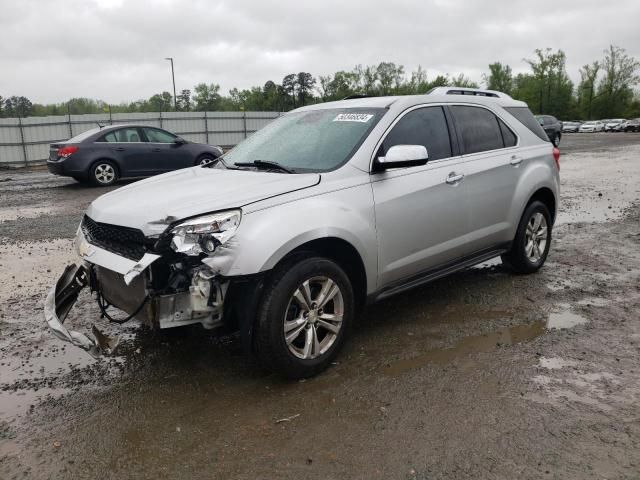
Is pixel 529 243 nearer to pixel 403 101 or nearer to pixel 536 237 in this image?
pixel 536 237

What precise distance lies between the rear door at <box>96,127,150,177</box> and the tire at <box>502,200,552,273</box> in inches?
418

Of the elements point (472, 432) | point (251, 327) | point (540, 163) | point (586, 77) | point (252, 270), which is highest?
point (586, 77)

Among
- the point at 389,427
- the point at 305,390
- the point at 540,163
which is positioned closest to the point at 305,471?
the point at 389,427

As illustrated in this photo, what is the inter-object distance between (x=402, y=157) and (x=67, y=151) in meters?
11.5

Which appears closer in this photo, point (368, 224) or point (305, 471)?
point (305, 471)

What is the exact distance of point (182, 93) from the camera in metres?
88.1

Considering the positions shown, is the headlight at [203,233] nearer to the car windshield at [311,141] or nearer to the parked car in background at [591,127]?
the car windshield at [311,141]

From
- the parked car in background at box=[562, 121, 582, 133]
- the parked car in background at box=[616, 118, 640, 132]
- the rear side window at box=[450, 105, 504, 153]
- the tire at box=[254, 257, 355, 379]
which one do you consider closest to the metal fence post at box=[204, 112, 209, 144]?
the rear side window at box=[450, 105, 504, 153]

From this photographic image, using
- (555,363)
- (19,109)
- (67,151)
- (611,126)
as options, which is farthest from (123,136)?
(611,126)

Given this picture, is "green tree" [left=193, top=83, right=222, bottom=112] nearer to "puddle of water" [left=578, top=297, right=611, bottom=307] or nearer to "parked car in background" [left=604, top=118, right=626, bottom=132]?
"parked car in background" [left=604, top=118, right=626, bottom=132]

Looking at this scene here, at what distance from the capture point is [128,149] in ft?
45.0

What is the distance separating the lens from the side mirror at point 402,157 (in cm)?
378

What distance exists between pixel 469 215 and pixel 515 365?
136 centimetres

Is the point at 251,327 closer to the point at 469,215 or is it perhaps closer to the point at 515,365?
the point at 515,365
